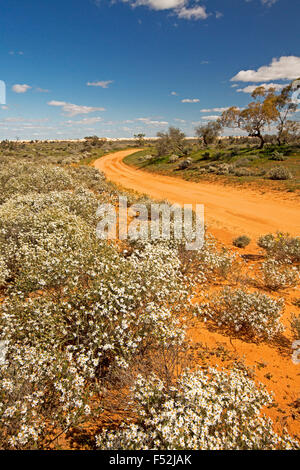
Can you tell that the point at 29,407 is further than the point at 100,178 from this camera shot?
No

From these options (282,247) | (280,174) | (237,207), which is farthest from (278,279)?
(280,174)

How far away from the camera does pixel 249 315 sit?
5734 millimetres

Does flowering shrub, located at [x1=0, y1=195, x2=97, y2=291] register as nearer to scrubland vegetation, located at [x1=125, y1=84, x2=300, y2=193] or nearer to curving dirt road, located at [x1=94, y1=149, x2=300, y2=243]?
curving dirt road, located at [x1=94, y1=149, x2=300, y2=243]

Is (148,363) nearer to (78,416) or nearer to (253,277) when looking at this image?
(78,416)

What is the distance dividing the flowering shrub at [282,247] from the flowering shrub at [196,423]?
262 inches

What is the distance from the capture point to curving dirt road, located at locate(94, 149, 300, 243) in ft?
40.4

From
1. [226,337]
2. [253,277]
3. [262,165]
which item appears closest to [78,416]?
[226,337]

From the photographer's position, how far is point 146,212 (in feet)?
46.4

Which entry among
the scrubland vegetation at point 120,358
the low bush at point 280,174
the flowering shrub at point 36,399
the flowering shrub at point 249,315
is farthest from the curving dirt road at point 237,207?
the flowering shrub at point 36,399

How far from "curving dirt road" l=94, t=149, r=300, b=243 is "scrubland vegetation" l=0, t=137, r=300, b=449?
16.8ft

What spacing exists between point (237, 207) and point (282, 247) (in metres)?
6.88

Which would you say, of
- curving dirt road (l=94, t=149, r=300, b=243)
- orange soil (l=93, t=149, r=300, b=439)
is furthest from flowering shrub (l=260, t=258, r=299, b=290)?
curving dirt road (l=94, t=149, r=300, b=243)

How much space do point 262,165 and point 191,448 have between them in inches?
1179

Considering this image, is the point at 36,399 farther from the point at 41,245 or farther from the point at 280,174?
the point at 280,174
